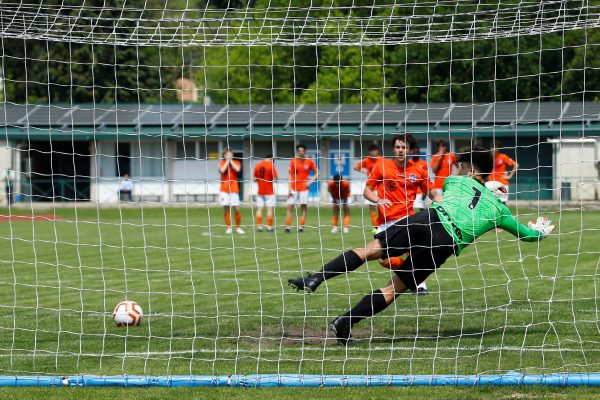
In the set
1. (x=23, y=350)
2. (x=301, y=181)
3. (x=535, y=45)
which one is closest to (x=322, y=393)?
(x=23, y=350)

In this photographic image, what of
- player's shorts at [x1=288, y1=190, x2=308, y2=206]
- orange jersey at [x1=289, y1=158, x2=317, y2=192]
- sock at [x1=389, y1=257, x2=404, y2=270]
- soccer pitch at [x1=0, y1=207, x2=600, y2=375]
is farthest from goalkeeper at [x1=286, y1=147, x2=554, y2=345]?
orange jersey at [x1=289, y1=158, x2=317, y2=192]

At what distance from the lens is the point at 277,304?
1099 cm

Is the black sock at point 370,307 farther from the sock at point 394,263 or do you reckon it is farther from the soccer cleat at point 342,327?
the sock at point 394,263

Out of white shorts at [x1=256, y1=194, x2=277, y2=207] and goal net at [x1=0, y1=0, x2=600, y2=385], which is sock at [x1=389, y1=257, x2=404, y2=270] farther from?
white shorts at [x1=256, y1=194, x2=277, y2=207]

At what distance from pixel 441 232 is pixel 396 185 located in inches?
137

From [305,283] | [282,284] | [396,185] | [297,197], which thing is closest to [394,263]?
[305,283]

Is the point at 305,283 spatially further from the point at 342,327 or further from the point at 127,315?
the point at 127,315

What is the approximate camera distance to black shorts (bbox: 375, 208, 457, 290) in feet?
25.8

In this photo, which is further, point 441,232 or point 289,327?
point 289,327

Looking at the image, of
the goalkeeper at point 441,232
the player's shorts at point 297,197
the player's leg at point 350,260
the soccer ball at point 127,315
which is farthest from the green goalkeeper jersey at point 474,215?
the player's shorts at point 297,197

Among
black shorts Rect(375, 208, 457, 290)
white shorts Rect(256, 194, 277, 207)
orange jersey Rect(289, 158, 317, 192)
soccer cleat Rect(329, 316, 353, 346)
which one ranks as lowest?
soccer cleat Rect(329, 316, 353, 346)

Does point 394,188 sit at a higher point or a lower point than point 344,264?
higher

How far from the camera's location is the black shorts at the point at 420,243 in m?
7.87

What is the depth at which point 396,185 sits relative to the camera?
11328 millimetres
